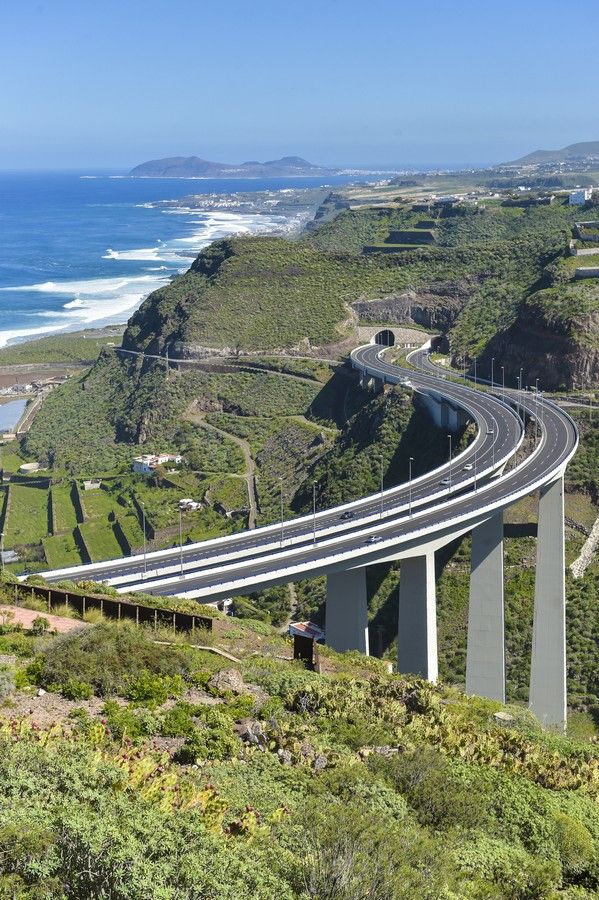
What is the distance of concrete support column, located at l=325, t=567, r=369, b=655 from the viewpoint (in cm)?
4750

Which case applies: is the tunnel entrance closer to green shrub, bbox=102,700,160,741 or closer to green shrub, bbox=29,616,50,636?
green shrub, bbox=29,616,50,636

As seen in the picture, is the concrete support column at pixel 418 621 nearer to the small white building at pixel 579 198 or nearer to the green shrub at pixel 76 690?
the green shrub at pixel 76 690

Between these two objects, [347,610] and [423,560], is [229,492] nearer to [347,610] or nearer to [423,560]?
[423,560]

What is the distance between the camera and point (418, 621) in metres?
49.2

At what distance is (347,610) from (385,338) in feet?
210

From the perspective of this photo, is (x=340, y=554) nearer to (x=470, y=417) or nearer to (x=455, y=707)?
(x=455, y=707)

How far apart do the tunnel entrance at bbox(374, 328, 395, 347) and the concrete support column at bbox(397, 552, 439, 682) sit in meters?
60.2

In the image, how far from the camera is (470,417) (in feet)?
238

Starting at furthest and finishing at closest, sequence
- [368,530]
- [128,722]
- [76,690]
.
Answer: [368,530] → [76,690] → [128,722]

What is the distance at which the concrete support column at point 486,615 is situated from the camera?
172ft

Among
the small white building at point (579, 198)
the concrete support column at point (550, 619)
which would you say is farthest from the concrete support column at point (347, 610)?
the small white building at point (579, 198)

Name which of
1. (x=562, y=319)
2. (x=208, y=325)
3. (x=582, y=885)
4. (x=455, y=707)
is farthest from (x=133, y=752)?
(x=208, y=325)

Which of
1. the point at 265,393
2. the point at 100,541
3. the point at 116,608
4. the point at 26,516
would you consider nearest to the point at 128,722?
the point at 116,608

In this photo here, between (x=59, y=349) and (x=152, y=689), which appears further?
(x=59, y=349)
